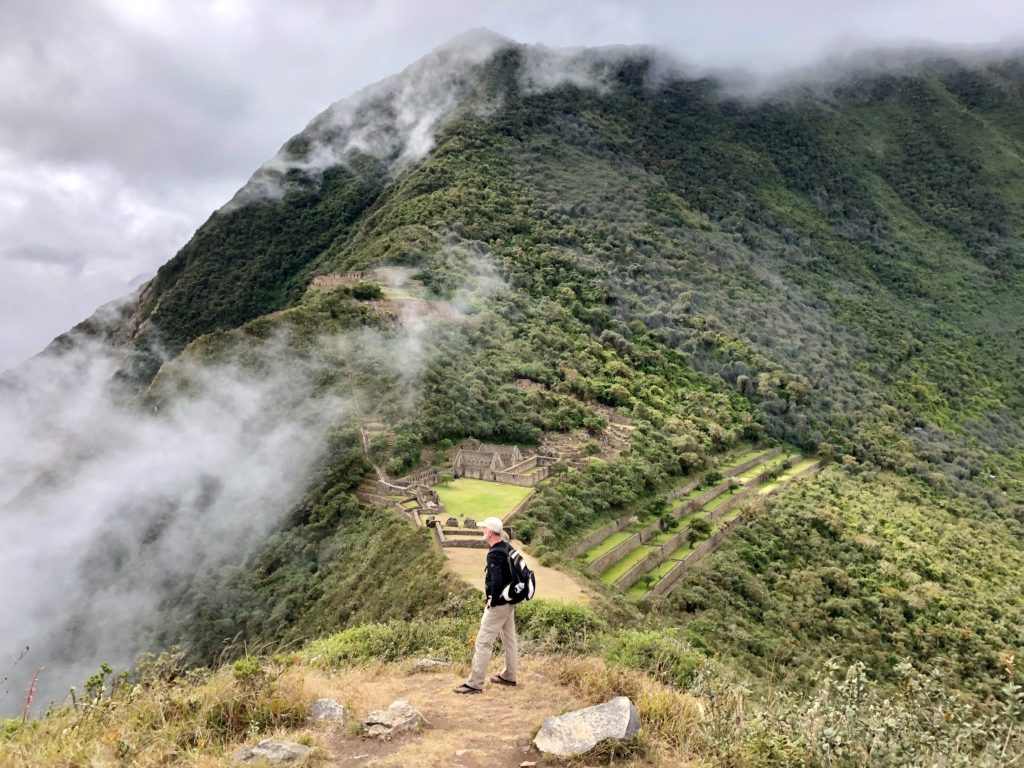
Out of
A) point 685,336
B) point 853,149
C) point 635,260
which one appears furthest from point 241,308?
point 853,149

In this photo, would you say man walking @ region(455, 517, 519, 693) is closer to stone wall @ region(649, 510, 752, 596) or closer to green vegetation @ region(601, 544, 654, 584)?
green vegetation @ region(601, 544, 654, 584)

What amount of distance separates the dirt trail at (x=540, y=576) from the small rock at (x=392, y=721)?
35.4 ft

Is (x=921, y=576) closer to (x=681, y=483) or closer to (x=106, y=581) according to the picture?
(x=681, y=483)

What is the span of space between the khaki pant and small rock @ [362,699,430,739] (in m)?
0.87

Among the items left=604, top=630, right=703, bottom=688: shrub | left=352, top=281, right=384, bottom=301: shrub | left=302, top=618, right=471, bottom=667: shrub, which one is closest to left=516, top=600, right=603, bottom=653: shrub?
left=604, top=630, right=703, bottom=688: shrub

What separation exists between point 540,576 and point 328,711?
45.2 feet

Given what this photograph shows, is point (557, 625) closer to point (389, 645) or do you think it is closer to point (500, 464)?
point (389, 645)

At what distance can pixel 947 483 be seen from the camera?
148 feet

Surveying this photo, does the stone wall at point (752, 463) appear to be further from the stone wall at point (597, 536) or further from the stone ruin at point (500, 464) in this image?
the stone ruin at point (500, 464)

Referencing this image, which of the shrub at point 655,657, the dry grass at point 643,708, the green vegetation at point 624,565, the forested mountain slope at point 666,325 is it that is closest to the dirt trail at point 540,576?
the forested mountain slope at point 666,325

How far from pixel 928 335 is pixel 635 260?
33279 millimetres

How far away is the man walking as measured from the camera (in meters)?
6.99

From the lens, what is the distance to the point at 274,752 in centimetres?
551

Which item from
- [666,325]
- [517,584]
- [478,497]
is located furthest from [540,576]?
[666,325]
